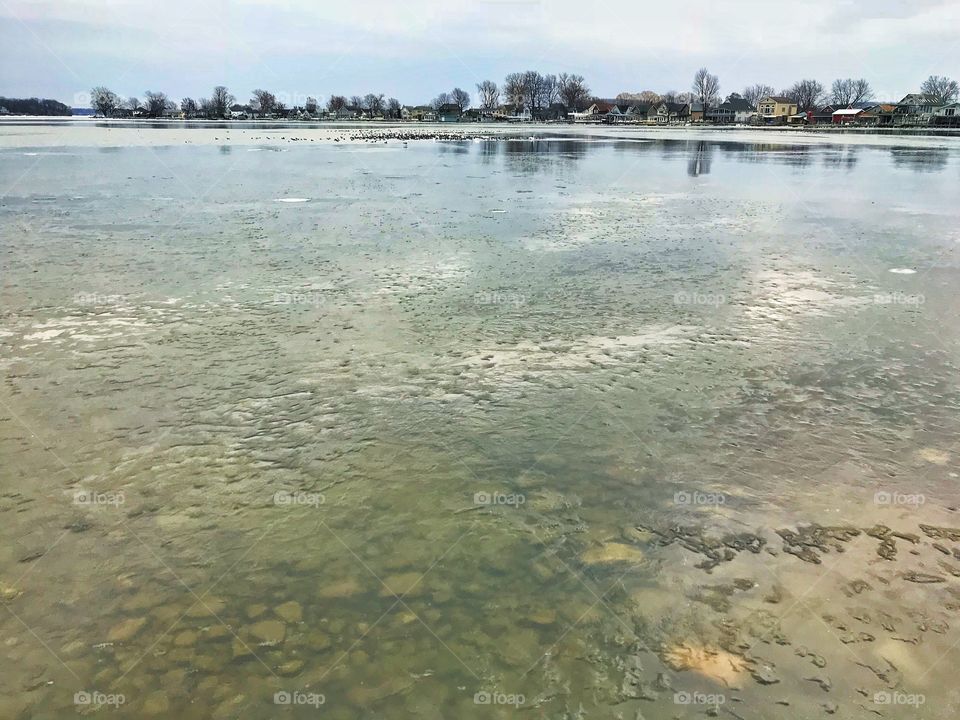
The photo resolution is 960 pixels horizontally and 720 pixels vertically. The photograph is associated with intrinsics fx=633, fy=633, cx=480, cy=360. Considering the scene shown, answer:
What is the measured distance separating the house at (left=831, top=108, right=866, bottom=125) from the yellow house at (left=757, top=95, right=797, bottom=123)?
2344cm

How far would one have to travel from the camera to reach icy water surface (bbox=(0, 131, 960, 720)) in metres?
3.98

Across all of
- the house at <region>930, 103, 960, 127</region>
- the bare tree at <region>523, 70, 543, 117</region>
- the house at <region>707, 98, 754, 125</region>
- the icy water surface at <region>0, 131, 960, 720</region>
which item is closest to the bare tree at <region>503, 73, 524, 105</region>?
the bare tree at <region>523, 70, 543, 117</region>

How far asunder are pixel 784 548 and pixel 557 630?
6.80 ft

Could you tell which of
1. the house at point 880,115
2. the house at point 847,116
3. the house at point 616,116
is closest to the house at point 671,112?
the house at point 616,116

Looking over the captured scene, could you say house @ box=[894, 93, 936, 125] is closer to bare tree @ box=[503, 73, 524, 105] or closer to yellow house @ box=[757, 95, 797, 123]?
yellow house @ box=[757, 95, 797, 123]

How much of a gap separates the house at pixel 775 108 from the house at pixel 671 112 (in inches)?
806

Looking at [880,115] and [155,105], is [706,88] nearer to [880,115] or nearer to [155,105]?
[880,115]

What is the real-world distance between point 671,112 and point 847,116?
166ft

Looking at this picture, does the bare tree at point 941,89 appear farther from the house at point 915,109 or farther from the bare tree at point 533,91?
the bare tree at point 533,91

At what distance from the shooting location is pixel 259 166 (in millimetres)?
35875

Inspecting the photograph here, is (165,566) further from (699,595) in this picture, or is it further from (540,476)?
(699,595)

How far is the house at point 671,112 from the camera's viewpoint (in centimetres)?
18200

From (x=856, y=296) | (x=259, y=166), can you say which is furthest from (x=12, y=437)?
(x=259, y=166)

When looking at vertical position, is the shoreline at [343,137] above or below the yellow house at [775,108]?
below
